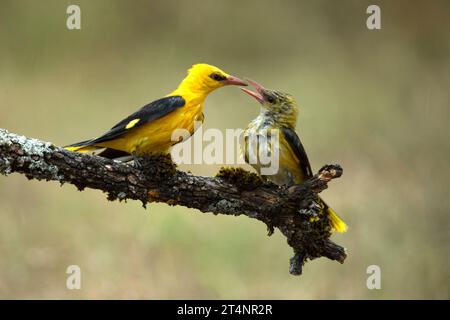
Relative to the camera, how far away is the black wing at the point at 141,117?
3.38m

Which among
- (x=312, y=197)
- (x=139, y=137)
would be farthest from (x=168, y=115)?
(x=312, y=197)

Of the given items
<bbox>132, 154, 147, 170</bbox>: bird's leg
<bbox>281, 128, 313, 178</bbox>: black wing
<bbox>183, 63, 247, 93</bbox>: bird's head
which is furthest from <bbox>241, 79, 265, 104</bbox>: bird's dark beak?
<bbox>132, 154, 147, 170</bbox>: bird's leg

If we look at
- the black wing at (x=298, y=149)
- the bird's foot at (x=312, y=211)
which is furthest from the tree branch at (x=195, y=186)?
the black wing at (x=298, y=149)

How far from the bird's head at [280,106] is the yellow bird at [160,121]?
50 centimetres

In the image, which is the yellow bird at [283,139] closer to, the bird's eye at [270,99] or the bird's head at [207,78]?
the bird's eye at [270,99]

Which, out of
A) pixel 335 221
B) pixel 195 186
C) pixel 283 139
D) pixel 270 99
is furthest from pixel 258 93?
pixel 335 221

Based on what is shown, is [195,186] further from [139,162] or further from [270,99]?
[270,99]

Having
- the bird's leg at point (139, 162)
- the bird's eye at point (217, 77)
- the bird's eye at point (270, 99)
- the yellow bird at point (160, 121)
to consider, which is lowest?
the bird's leg at point (139, 162)

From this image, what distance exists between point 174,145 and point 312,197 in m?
0.90

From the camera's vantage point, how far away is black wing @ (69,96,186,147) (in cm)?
338

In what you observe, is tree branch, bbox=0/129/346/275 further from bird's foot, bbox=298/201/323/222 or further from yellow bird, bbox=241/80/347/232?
yellow bird, bbox=241/80/347/232

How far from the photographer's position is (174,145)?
3619 mm

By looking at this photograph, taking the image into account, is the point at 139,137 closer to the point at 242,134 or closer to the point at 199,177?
the point at 199,177

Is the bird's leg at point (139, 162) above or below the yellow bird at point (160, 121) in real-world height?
below
